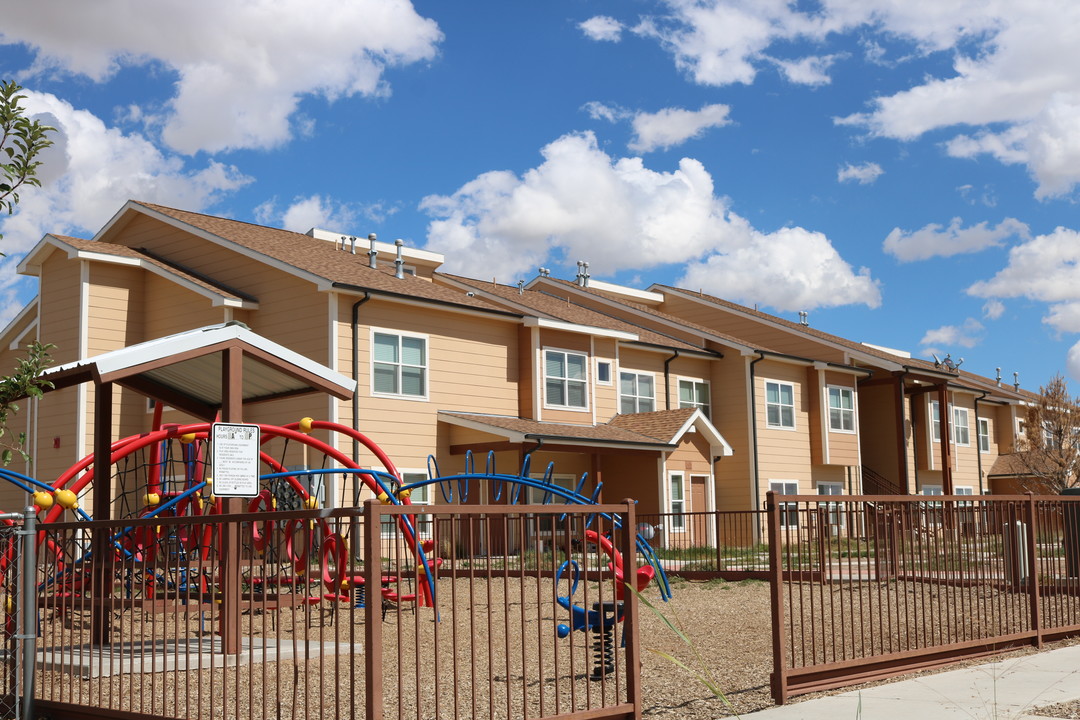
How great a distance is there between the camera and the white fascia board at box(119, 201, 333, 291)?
24.0m

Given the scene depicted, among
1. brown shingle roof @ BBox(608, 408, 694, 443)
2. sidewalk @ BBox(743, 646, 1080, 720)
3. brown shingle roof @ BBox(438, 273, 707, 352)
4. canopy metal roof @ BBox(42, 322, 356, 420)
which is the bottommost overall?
sidewalk @ BBox(743, 646, 1080, 720)

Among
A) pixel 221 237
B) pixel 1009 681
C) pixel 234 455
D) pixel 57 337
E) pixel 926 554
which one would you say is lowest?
pixel 1009 681

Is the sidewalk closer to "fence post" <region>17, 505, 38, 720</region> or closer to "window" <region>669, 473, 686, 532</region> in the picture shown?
"fence post" <region>17, 505, 38, 720</region>

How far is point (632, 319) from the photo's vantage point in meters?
37.7

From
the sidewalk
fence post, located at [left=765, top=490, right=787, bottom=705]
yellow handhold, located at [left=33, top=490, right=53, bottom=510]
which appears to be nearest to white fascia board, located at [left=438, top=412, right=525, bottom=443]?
yellow handhold, located at [left=33, top=490, right=53, bottom=510]

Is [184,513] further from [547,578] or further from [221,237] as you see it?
[221,237]

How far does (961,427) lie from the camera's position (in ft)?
152

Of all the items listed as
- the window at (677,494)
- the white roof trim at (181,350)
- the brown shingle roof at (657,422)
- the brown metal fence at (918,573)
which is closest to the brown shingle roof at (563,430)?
the brown shingle roof at (657,422)

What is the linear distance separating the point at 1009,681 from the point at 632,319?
28.4m

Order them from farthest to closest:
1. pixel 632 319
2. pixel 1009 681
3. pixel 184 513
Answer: pixel 632 319
pixel 184 513
pixel 1009 681

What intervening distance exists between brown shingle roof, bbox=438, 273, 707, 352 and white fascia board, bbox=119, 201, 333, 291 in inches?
260

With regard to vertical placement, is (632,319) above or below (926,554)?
above

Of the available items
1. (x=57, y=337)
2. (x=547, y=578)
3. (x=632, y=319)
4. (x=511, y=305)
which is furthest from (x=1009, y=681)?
(x=632, y=319)

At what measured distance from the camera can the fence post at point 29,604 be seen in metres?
8.32
